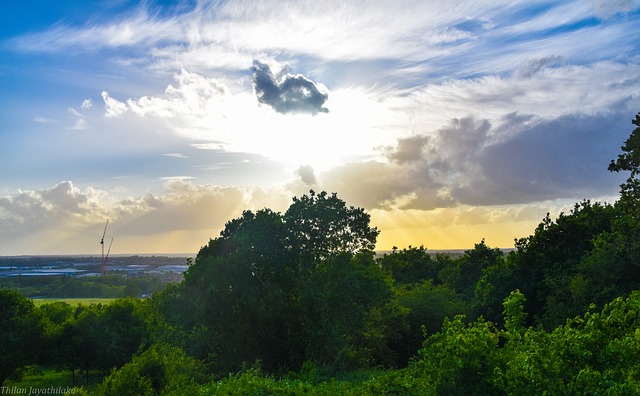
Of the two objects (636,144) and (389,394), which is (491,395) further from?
(636,144)

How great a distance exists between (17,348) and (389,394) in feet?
142

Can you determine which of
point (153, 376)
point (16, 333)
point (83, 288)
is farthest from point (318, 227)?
point (83, 288)

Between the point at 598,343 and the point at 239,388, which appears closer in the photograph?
the point at 598,343

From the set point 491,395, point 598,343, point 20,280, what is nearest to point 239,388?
point 491,395

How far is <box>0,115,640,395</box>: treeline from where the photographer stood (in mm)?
15414

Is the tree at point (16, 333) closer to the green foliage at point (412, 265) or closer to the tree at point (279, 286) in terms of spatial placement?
the tree at point (279, 286)

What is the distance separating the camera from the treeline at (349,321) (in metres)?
15.4

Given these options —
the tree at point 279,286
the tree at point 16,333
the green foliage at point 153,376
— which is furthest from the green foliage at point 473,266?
the tree at point 16,333

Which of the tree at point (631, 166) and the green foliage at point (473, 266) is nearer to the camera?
the tree at point (631, 166)

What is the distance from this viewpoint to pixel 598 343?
1441 cm

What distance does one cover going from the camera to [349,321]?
35312mm

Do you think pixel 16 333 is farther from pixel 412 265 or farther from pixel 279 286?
pixel 412 265

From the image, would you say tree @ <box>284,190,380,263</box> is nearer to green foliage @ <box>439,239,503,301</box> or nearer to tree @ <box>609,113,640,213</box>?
tree @ <box>609,113,640,213</box>

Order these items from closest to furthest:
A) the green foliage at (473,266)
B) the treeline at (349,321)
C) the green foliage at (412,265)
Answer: the treeline at (349,321), the green foliage at (473,266), the green foliage at (412,265)
